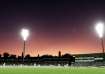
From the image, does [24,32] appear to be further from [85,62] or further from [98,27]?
[85,62]

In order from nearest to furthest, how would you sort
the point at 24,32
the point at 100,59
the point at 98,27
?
the point at 98,27
the point at 24,32
the point at 100,59

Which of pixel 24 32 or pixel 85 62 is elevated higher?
pixel 24 32

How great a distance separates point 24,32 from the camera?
55.4m

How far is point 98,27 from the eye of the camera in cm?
4612

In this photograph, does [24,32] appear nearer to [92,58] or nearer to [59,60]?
[92,58]

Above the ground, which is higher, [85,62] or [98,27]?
[98,27]

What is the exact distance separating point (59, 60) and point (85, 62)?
24.3 metres

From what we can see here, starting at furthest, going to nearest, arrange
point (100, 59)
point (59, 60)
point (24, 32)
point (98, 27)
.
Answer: point (59, 60)
point (100, 59)
point (24, 32)
point (98, 27)

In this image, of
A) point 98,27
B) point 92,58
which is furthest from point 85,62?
point 98,27

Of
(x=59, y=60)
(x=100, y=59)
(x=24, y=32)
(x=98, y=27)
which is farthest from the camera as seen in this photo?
(x=59, y=60)

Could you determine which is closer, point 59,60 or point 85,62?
point 85,62

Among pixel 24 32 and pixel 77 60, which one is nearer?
pixel 24 32

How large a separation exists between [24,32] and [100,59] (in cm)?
4791

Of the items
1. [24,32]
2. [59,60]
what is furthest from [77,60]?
[24,32]
